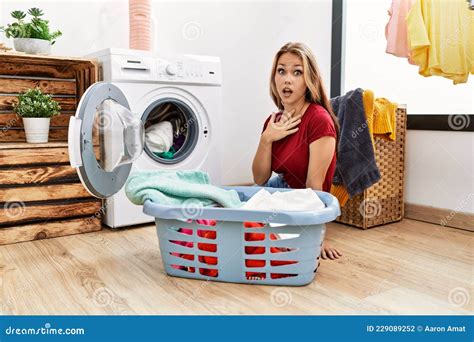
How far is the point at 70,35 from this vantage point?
2307 mm

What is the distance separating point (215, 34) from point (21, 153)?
4.65 feet

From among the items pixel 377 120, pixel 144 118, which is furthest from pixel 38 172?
pixel 377 120

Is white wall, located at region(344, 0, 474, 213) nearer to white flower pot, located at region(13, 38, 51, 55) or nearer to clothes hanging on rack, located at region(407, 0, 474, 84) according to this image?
clothes hanging on rack, located at region(407, 0, 474, 84)

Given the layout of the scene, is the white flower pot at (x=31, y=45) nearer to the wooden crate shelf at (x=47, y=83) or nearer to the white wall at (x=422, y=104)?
the wooden crate shelf at (x=47, y=83)

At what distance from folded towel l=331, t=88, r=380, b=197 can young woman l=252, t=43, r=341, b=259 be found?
0.27 m

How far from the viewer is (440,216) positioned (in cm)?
218

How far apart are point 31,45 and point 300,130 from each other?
3.98 ft

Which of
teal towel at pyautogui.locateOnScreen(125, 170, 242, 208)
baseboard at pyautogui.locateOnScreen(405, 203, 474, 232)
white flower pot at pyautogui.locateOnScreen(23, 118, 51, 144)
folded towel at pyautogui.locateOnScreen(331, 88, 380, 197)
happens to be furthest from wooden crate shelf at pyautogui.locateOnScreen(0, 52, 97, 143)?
baseboard at pyautogui.locateOnScreen(405, 203, 474, 232)

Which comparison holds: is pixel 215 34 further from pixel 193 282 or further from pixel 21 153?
pixel 193 282

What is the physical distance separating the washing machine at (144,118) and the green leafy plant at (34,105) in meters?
0.26

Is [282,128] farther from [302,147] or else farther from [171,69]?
[171,69]

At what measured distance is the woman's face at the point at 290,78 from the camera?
67.5 inches

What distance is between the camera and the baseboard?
6.82 feet
